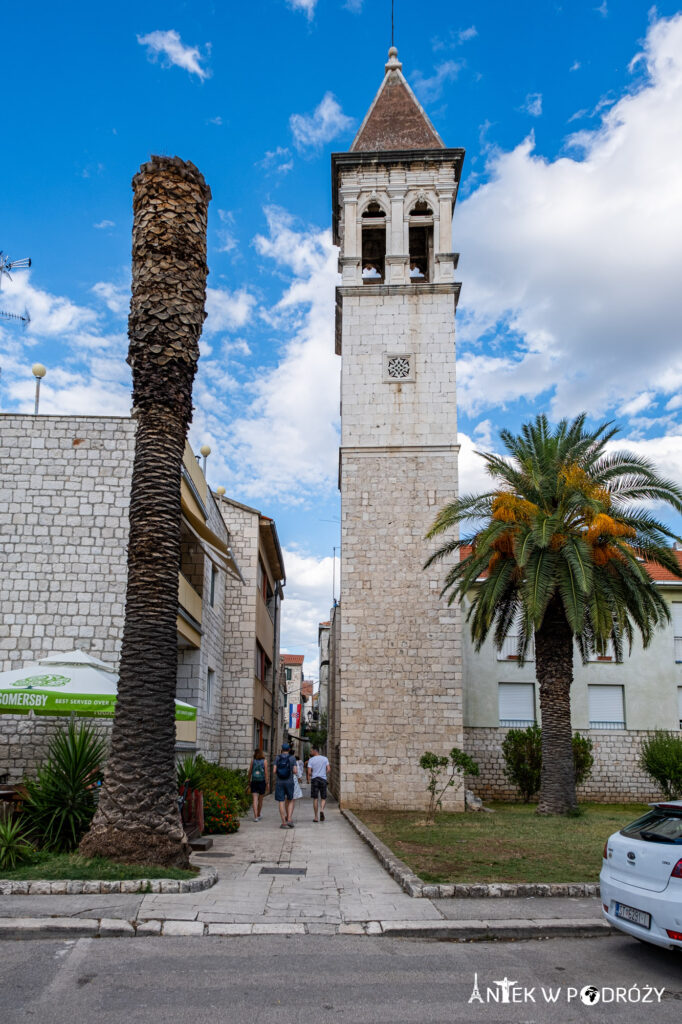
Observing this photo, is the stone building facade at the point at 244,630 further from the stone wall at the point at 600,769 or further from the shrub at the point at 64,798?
the shrub at the point at 64,798

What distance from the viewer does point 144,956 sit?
20.8 ft

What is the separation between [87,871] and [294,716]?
268 feet

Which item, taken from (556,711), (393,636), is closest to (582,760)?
(556,711)

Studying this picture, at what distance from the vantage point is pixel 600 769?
28.1m

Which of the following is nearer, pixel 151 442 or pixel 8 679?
pixel 151 442

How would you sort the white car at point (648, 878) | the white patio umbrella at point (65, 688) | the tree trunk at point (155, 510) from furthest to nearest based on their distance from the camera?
the white patio umbrella at point (65, 688), the tree trunk at point (155, 510), the white car at point (648, 878)

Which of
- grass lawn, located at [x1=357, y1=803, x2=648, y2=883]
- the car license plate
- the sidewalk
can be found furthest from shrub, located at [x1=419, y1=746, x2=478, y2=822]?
the car license plate

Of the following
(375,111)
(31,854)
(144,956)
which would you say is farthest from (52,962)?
(375,111)

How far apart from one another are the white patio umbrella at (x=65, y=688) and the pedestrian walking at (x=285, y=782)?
500 centimetres

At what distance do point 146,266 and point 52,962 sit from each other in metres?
8.25

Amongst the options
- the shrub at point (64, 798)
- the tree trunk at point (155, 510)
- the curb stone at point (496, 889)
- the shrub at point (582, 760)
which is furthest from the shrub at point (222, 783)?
the shrub at point (582, 760)

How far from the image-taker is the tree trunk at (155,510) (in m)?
9.24

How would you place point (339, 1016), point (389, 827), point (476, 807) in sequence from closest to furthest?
1. point (339, 1016)
2. point (389, 827)
3. point (476, 807)

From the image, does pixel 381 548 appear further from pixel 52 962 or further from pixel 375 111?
pixel 52 962
